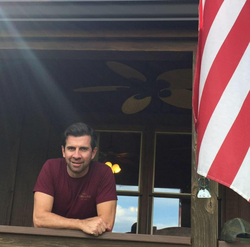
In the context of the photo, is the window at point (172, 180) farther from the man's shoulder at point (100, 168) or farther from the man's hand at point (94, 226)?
the man's hand at point (94, 226)

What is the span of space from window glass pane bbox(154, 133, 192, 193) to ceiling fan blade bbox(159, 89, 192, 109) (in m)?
0.75

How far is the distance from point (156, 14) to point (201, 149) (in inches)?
48.1

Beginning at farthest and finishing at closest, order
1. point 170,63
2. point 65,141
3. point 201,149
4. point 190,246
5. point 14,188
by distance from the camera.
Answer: point 14,188, point 170,63, point 65,141, point 190,246, point 201,149

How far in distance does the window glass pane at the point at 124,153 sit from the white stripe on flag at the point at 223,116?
3325 millimetres

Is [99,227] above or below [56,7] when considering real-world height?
below

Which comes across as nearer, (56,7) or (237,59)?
(237,59)

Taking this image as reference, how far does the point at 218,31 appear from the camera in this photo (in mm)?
2672

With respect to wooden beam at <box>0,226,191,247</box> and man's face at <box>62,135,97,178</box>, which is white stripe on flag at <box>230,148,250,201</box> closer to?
wooden beam at <box>0,226,191,247</box>

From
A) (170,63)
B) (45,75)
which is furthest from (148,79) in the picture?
(45,75)

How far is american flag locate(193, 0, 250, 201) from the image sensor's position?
2.50m

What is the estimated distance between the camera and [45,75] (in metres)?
5.20

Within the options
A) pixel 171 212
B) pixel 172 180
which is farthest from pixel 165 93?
pixel 171 212

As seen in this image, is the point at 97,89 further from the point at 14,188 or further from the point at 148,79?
the point at 14,188

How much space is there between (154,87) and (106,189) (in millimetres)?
1864
